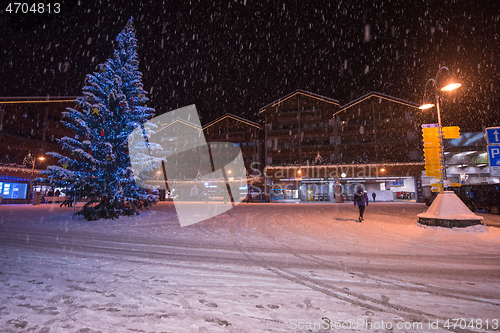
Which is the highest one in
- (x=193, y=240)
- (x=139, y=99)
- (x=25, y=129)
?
(x=25, y=129)

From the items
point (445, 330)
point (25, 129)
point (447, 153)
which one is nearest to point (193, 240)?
point (445, 330)

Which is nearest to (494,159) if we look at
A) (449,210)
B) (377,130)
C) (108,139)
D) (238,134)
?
(449,210)

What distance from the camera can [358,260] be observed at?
4645mm

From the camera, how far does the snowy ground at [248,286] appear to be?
237 cm

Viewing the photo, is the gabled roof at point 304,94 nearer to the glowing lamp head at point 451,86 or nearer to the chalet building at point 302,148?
the chalet building at point 302,148

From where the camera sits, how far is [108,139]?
1220cm

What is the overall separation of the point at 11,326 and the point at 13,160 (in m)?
33.8

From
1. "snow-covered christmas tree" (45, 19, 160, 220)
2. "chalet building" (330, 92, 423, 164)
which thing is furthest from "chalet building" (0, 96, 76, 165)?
"chalet building" (330, 92, 423, 164)

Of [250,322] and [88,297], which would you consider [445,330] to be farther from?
[88,297]

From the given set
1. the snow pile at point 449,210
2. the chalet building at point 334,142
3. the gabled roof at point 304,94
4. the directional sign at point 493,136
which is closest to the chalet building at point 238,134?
the chalet building at point 334,142

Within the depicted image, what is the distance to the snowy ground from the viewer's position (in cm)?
237

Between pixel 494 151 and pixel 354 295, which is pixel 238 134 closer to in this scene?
pixel 494 151

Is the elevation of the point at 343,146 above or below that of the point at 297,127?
below

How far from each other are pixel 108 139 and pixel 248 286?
11729 mm
